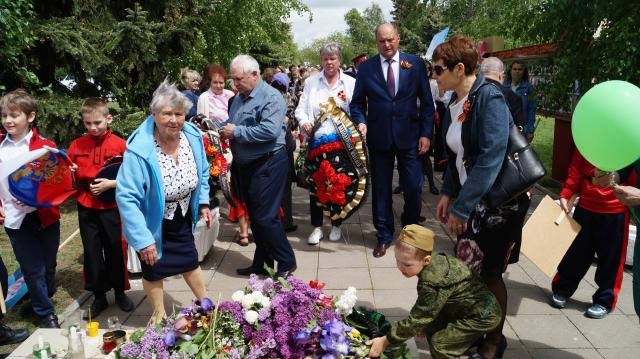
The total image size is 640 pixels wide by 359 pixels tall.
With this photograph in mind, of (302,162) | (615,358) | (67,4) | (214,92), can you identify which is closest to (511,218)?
(615,358)

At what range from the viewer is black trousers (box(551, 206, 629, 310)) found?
3605 mm

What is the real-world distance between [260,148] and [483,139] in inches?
77.6

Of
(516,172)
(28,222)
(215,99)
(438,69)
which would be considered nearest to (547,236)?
(516,172)

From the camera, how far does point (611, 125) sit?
2201 mm

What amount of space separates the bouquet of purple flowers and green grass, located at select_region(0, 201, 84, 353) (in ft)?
5.25

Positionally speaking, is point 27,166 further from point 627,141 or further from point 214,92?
point 627,141

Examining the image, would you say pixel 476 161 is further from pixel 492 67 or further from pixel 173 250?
pixel 173 250

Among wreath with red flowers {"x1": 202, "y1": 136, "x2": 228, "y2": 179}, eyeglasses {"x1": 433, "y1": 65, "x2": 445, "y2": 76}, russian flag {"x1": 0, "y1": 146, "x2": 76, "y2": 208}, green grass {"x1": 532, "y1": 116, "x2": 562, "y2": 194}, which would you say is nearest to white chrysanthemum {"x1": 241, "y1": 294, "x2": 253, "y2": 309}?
eyeglasses {"x1": 433, "y1": 65, "x2": 445, "y2": 76}

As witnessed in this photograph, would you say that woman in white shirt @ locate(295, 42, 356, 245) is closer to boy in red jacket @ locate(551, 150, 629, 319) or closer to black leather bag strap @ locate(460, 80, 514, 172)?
boy in red jacket @ locate(551, 150, 629, 319)

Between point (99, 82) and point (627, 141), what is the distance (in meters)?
6.62

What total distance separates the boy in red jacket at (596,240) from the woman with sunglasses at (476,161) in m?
1.07

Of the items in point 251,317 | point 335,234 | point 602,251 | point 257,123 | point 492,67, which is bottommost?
point 335,234

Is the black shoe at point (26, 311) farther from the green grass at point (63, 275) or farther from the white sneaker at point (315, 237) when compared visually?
the white sneaker at point (315, 237)

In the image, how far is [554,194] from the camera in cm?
722
